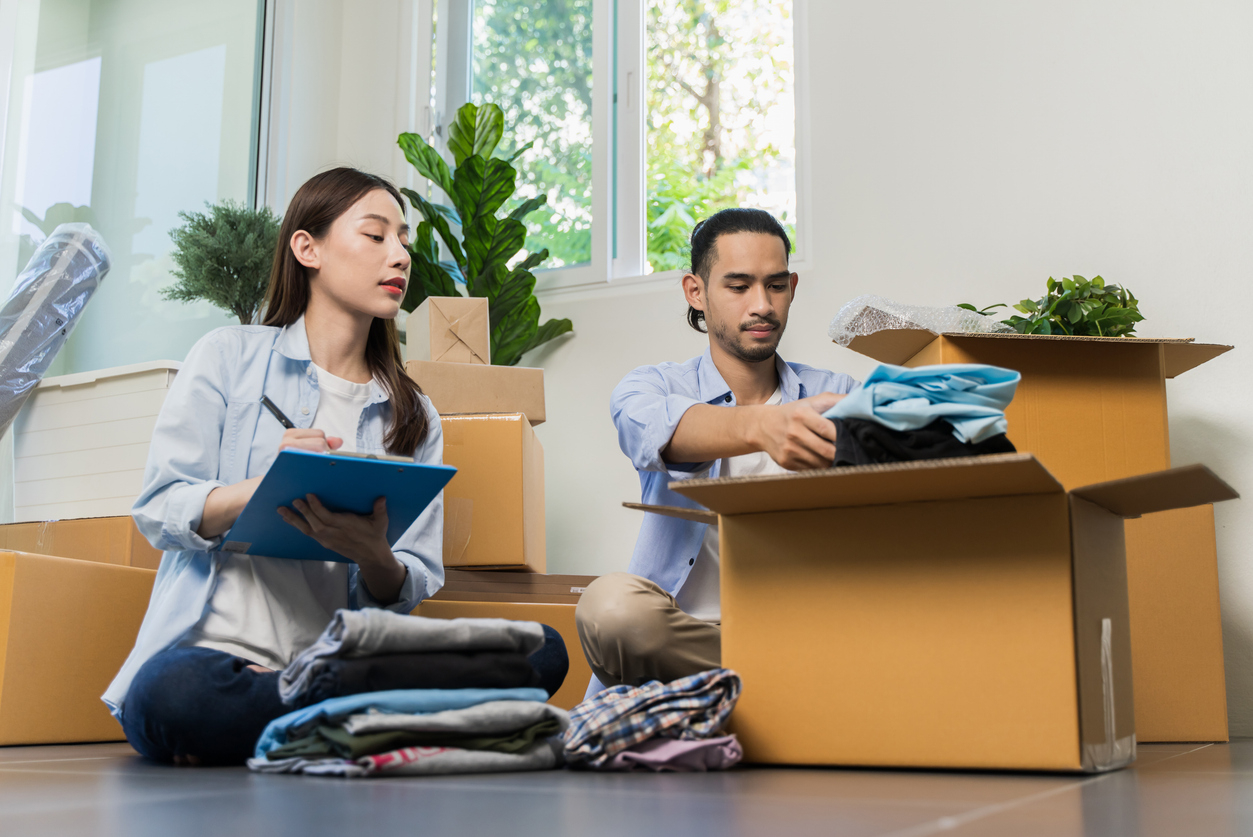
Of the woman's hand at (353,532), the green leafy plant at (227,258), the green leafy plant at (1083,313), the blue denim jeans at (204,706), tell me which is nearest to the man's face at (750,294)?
the green leafy plant at (1083,313)

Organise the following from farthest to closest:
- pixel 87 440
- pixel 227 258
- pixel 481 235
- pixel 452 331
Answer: pixel 481 235
pixel 227 258
pixel 452 331
pixel 87 440

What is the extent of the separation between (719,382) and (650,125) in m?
1.39

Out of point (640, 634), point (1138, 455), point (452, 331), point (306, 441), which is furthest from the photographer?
point (452, 331)

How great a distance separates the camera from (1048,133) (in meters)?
2.37

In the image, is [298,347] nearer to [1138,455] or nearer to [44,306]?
[44,306]

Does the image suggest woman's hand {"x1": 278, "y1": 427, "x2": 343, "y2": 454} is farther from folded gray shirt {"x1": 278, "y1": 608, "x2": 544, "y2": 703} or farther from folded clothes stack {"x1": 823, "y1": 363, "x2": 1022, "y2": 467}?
folded clothes stack {"x1": 823, "y1": 363, "x2": 1022, "y2": 467}

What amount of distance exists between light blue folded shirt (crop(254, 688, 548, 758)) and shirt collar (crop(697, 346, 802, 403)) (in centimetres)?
79

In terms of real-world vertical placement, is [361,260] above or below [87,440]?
above

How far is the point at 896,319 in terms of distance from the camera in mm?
1801

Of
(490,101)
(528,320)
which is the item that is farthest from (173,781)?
(490,101)

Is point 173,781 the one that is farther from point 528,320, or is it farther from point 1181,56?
point 1181,56

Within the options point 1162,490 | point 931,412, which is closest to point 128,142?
point 931,412

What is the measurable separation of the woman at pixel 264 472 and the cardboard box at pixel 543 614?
1.40 ft

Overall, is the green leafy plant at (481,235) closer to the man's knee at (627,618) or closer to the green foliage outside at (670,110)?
the green foliage outside at (670,110)
